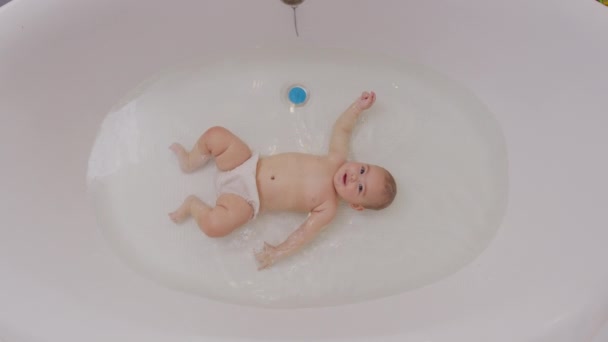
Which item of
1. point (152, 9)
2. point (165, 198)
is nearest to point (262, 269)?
point (165, 198)

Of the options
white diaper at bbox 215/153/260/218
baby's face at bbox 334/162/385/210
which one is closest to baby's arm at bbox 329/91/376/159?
baby's face at bbox 334/162/385/210

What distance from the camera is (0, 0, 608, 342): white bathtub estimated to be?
2.90 feet

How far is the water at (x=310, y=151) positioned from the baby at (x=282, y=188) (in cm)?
8

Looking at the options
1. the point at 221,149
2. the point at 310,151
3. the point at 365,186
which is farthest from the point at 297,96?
the point at 365,186

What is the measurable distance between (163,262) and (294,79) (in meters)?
0.65

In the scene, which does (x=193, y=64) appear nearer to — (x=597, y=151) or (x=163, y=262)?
(x=163, y=262)

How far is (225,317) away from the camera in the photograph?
1025 millimetres

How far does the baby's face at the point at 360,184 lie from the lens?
3.65ft

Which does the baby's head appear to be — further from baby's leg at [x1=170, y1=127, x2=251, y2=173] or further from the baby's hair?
baby's leg at [x1=170, y1=127, x2=251, y2=173]

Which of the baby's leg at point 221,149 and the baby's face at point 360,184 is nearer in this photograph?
the baby's face at point 360,184

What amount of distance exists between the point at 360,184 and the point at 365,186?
0.01 m

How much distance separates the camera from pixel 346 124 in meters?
1.28

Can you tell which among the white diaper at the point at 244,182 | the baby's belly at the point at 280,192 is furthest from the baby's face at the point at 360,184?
the white diaper at the point at 244,182

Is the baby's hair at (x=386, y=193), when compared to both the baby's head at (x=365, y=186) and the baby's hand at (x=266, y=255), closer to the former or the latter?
the baby's head at (x=365, y=186)
